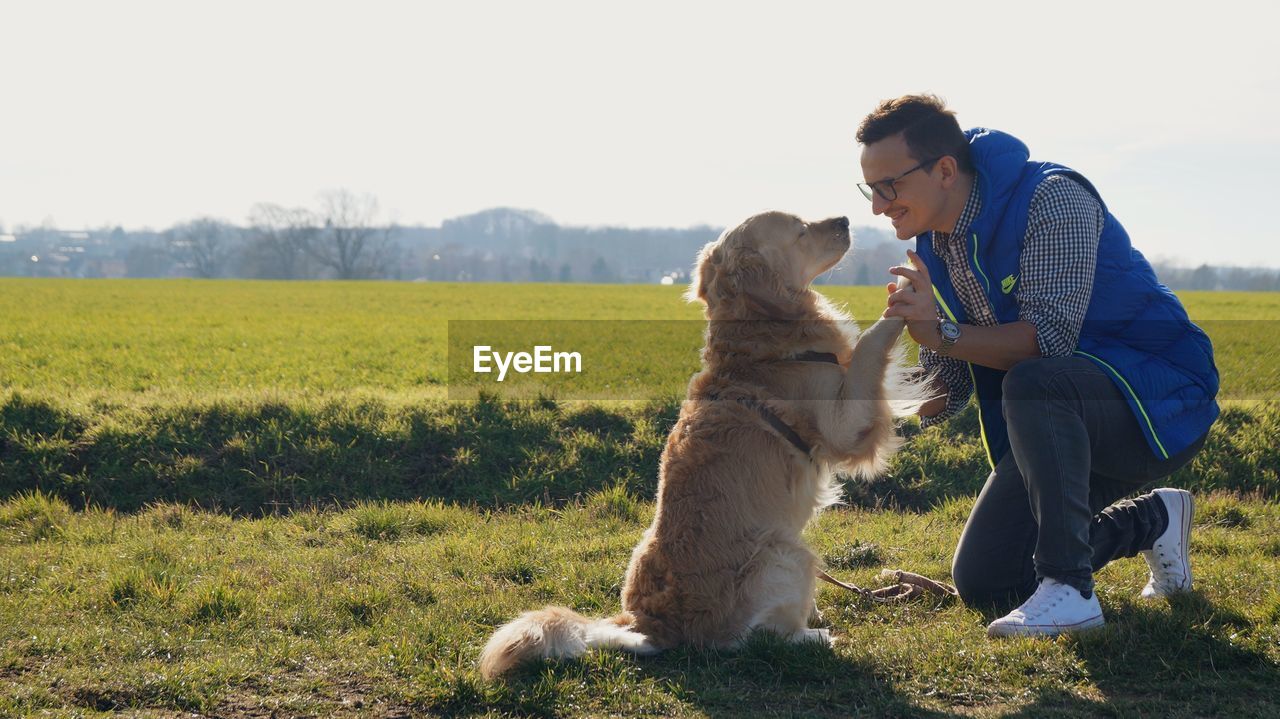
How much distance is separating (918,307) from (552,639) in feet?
6.88

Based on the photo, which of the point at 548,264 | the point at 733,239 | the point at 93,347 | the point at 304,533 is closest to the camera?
the point at 733,239

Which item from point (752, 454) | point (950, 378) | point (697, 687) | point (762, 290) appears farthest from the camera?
point (950, 378)

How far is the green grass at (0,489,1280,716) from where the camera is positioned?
3.67 metres

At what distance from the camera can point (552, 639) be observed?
3.92 m

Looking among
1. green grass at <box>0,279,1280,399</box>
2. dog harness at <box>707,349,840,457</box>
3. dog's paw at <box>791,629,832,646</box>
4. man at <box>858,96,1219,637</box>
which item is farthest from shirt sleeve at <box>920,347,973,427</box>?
green grass at <box>0,279,1280,399</box>

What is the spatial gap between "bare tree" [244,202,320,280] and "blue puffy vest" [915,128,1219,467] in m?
96.6

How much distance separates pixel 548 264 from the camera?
95.1 m

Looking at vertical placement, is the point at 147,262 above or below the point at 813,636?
above

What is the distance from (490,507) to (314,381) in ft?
18.4

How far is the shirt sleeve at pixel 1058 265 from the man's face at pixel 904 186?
1.48 ft

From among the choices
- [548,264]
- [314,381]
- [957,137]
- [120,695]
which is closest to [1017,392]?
[957,137]

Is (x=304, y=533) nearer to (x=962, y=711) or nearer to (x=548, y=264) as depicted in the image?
(x=962, y=711)

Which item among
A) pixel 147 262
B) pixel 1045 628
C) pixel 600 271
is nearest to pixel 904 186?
pixel 1045 628

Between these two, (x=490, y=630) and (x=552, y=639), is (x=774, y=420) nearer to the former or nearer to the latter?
(x=552, y=639)
